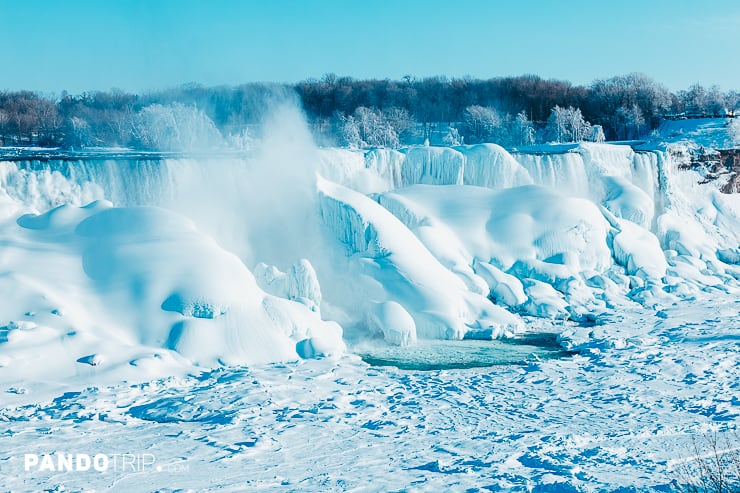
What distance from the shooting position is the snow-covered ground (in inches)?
316

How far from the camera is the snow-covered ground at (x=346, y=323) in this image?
8.02 metres

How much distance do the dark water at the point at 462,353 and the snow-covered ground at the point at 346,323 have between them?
0.11 m

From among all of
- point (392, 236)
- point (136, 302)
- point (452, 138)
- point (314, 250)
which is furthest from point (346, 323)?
point (452, 138)

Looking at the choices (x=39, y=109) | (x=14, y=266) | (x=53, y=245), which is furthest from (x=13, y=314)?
(x=39, y=109)

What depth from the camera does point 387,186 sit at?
21.5m

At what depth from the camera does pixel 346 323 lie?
14055 mm

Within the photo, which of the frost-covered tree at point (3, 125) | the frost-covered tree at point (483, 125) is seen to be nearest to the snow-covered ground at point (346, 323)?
the frost-covered tree at point (483, 125)

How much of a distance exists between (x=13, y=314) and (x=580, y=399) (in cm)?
839

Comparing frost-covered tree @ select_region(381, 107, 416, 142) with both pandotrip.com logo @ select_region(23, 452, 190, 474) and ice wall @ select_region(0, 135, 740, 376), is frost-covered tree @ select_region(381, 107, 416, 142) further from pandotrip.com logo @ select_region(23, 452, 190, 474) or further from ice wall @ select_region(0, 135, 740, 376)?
pandotrip.com logo @ select_region(23, 452, 190, 474)

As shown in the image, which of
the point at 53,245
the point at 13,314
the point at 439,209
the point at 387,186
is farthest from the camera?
the point at 387,186

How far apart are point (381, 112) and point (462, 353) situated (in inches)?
1372

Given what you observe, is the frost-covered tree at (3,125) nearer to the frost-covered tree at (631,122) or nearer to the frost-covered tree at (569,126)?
the frost-covered tree at (569,126)

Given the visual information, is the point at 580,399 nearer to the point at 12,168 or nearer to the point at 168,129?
the point at 12,168

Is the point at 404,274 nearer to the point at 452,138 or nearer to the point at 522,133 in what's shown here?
the point at 452,138
